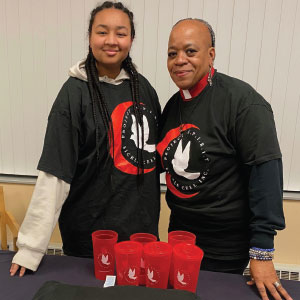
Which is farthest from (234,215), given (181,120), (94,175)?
(94,175)

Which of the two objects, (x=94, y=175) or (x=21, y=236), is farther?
(x=94, y=175)

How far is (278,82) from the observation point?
6.02 ft

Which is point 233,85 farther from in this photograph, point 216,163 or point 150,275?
point 150,275

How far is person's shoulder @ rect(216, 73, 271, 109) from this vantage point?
1.02 meters

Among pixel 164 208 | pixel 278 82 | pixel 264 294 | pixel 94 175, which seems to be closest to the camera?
pixel 264 294

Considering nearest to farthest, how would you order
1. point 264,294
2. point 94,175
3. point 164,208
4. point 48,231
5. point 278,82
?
point 264,294 → point 48,231 → point 94,175 → point 278,82 → point 164,208

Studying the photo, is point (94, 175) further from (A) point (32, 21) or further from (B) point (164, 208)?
(A) point (32, 21)

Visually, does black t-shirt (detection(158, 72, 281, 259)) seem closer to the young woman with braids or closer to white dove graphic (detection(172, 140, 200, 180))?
white dove graphic (detection(172, 140, 200, 180))

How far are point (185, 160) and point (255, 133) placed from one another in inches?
10.8

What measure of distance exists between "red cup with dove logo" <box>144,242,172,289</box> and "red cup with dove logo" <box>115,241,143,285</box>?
0.08ft

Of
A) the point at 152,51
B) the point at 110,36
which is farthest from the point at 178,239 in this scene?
the point at 152,51

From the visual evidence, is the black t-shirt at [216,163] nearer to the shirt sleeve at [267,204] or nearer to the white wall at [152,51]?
the shirt sleeve at [267,204]

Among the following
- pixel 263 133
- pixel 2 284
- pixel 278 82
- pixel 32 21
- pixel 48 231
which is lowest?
pixel 2 284

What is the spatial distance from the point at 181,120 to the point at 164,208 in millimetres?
1025
